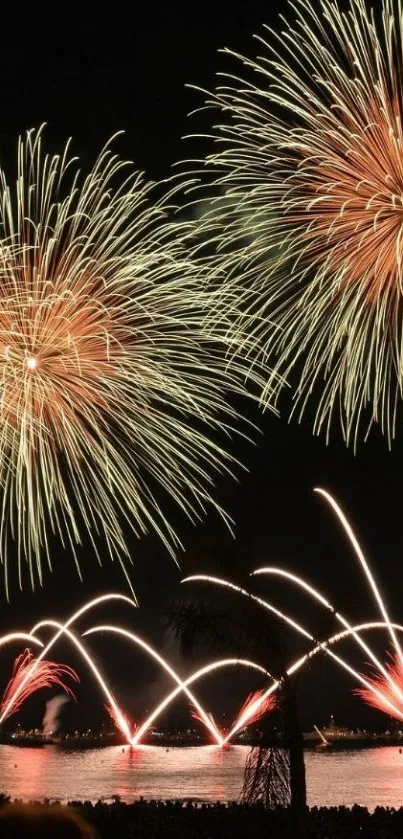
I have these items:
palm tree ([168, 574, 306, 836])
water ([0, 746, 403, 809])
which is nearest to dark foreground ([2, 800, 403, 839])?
palm tree ([168, 574, 306, 836])

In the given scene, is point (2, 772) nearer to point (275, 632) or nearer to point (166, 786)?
point (166, 786)

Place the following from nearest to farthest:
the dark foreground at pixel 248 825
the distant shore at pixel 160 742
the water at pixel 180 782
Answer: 1. the dark foreground at pixel 248 825
2. the water at pixel 180 782
3. the distant shore at pixel 160 742

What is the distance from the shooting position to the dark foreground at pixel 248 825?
14.3 m

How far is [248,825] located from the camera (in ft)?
47.4

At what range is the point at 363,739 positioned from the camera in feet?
318

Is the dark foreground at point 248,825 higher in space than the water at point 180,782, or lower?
lower

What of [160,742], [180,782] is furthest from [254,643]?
[160,742]

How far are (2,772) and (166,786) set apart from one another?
11.5m

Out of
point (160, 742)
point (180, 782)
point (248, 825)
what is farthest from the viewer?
point (160, 742)

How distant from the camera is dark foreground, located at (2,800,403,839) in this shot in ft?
46.9

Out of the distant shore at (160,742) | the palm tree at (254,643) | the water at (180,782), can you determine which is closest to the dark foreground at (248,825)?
the palm tree at (254,643)

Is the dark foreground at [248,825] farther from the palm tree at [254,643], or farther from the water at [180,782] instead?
the water at [180,782]

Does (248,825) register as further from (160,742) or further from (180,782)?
(160,742)

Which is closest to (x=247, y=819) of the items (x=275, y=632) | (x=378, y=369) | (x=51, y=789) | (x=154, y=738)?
(x=275, y=632)
